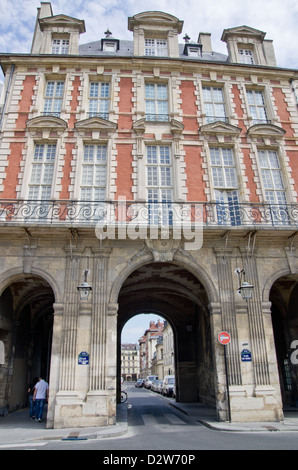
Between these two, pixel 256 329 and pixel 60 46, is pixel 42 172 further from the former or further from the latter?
pixel 256 329

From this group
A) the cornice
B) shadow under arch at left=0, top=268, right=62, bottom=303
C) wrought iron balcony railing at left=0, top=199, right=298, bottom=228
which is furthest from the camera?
the cornice

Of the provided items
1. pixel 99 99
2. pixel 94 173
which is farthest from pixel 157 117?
pixel 94 173

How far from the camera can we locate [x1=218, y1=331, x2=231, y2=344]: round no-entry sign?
10.4 metres

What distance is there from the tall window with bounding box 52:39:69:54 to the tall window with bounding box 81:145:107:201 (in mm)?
5299

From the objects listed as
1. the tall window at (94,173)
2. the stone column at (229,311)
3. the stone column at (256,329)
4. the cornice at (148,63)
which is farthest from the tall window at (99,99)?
the stone column at (256,329)

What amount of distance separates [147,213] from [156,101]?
5264mm

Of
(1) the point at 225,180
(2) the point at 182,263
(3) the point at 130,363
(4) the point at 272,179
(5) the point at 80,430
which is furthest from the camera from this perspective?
(3) the point at 130,363

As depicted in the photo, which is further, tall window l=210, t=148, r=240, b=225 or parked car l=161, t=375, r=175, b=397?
parked car l=161, t=375, r=175, b=397

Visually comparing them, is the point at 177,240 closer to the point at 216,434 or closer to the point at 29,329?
the point at 216,434

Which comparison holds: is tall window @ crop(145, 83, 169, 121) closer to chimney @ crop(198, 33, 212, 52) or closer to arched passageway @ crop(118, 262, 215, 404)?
chimney @ crop(198, 33, 212, 52)

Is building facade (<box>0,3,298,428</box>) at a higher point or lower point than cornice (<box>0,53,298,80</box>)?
lower

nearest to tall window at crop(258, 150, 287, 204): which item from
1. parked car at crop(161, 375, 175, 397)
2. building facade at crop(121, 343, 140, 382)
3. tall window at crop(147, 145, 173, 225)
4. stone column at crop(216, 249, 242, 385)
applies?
stone column at crop(216, 249, 242, 385)

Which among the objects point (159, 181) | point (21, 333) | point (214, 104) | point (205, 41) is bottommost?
point (21, 333)

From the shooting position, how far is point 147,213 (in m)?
12.0
